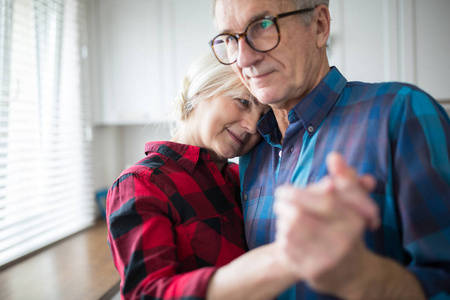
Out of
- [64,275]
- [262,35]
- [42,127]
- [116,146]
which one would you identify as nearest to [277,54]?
[262,35]

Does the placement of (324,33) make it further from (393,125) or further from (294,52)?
(393,125)

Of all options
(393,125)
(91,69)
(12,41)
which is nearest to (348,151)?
(393,125)

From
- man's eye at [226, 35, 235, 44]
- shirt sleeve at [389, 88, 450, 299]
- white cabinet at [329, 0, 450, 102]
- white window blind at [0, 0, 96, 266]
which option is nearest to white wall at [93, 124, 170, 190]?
white window blind at [0, 0, 96, 266]

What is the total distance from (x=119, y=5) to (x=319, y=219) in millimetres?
2220

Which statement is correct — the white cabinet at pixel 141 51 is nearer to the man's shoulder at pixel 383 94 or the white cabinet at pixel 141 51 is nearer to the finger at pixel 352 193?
the man's shoulder at pixel 383 94

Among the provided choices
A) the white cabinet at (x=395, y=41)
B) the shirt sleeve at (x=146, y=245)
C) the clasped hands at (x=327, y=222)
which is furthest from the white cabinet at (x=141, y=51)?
the clasped hands at (x=327, y=222)

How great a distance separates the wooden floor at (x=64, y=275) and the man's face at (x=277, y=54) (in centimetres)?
102

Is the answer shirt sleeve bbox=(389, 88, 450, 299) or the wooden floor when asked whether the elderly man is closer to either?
shirt sleeve bbox=(389, 88, 450, 299)

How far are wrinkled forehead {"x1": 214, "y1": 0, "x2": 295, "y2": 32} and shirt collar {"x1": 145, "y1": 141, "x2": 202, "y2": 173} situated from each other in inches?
13.4

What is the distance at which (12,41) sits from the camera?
1523 mm

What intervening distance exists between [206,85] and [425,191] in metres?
0.64

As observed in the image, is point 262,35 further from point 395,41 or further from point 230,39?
point 395,41

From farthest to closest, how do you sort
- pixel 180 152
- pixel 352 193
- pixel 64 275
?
pixel 64 275
pixel 180 152
pixel 352 193

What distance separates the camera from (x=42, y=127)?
1730 mm
